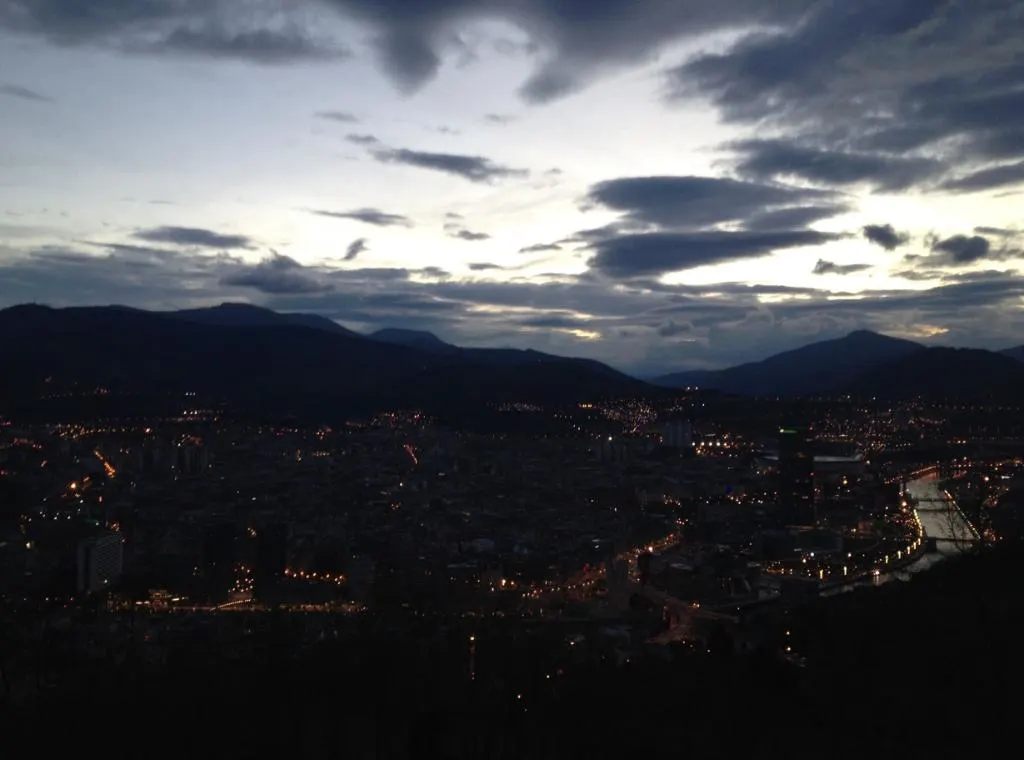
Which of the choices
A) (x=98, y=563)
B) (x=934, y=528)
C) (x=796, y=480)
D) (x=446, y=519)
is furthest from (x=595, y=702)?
(x=796, y=480)

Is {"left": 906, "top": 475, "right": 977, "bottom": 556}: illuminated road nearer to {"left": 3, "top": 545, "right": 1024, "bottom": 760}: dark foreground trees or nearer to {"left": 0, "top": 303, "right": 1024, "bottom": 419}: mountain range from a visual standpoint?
{"left": 3, "top": 545, "right": 1024, "bottom": 760}: dark foreground trees

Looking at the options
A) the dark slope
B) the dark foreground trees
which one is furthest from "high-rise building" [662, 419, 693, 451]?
the dark foreground trees

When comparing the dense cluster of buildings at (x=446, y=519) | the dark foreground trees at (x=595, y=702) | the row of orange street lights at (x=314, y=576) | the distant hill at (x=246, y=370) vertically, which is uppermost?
the distant hill at (x=246, y=370)

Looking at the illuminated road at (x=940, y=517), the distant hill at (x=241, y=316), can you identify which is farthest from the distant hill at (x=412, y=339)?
the illuminated road at (x=940, y=517)

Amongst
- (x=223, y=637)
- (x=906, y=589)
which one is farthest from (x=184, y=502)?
(x=906, y=589)

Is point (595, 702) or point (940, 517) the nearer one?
point (595, 702)

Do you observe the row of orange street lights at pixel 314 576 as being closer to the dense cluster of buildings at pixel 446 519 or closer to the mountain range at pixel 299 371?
the dense cluster of buildings at pixel 446 519

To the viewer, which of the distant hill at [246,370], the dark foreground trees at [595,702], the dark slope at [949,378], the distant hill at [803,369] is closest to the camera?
the dark foreground trees at [595,702]

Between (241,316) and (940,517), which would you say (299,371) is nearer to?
(241,316)
